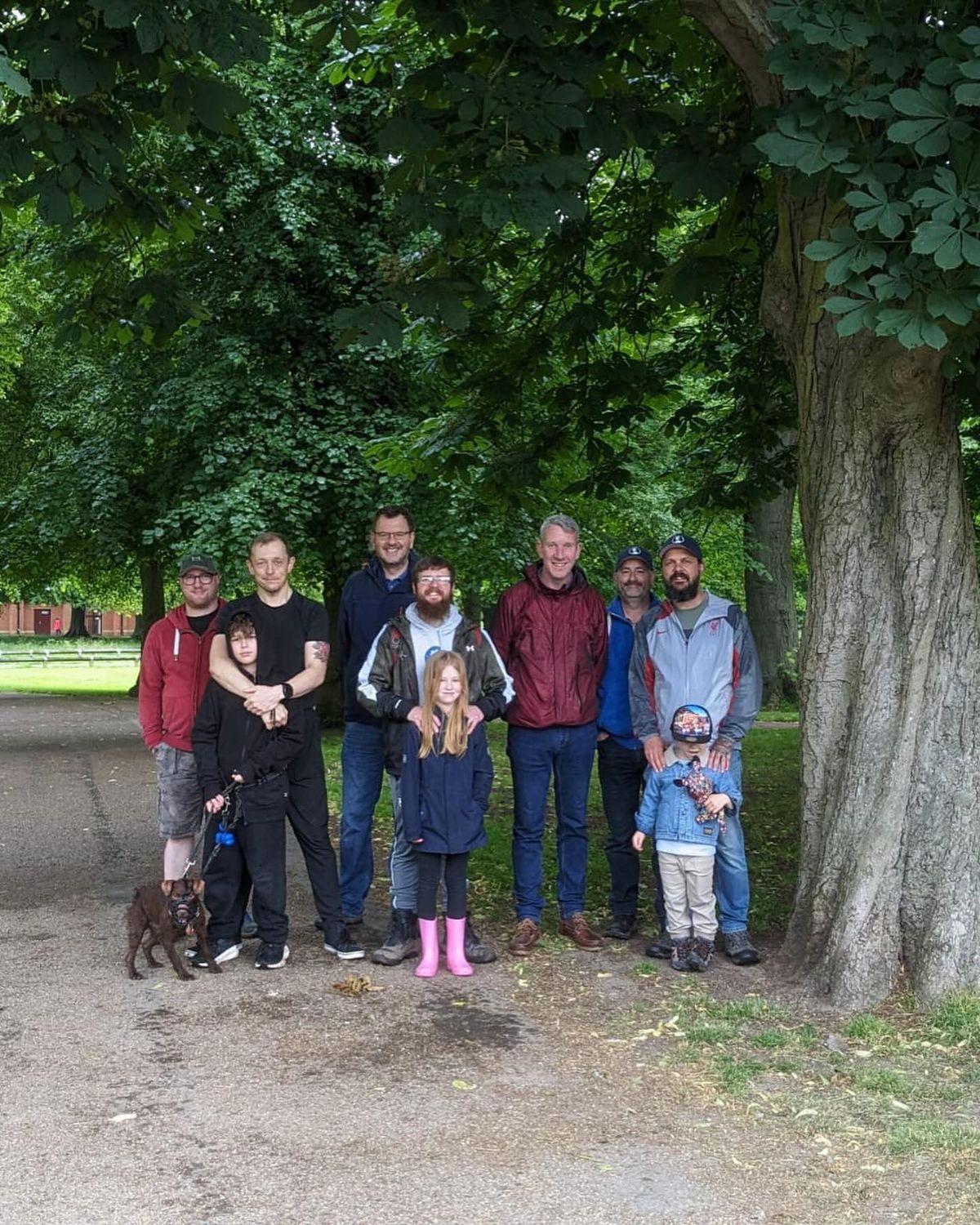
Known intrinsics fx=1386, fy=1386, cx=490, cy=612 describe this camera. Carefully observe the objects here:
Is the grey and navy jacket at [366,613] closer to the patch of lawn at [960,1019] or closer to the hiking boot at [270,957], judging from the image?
the hiking boot at [270,957]

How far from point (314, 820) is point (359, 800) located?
48cm

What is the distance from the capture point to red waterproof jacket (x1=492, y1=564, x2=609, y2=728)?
7207 mm

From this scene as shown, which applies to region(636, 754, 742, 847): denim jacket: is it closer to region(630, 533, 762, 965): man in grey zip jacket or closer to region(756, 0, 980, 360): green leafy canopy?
region(630, 533, 762, 965): man in grey zip jacket

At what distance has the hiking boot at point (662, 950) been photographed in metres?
6.88

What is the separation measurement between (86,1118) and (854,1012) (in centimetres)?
319

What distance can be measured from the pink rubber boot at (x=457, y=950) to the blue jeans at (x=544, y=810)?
595 mm

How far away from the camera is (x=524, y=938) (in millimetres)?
7027

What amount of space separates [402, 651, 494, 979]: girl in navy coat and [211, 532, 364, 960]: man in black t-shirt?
1.60ft

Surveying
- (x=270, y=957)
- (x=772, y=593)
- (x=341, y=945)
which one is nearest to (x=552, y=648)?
(x=341, y=945)

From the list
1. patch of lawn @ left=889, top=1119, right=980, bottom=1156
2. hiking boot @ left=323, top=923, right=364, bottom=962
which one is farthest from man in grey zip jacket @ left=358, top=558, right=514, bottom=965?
patch of lawn @ left=889, top=1119, right=980, bottom=1156

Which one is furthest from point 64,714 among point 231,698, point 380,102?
point 231,698

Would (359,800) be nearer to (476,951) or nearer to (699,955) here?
(476,951)

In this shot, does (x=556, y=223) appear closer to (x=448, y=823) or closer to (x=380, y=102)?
(x=448, y=823)

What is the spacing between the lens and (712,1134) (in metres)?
4.66
